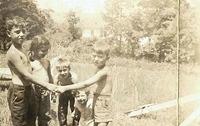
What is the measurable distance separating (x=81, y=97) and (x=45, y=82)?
177 mm

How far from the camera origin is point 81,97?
6.95 feet

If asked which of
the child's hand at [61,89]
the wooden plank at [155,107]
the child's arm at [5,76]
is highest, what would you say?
the child's arm at [5,76]

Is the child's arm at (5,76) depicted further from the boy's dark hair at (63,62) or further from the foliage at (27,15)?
the boy's dark hair at (63,62)

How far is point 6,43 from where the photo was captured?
2.13m

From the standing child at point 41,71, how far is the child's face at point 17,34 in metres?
0.05

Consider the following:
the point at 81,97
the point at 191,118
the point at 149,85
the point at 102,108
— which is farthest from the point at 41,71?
the point at 191,118

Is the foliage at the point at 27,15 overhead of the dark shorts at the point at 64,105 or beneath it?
overhead

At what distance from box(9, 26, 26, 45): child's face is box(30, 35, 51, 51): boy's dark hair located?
0.17 ft

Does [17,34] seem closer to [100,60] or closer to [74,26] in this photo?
[74,26]

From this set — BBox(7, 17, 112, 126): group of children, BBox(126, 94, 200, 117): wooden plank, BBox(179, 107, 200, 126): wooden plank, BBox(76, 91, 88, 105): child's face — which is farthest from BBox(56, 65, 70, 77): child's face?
BBox(179, 107, 200, 126): wooden plank

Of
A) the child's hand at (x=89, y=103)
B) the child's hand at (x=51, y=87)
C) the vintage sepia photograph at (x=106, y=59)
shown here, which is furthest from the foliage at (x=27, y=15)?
the child's hand at (x=89, y=103)

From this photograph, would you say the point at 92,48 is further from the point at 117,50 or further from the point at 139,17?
the point at 139,17

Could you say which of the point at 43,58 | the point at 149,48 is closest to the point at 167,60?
the point at 149,48

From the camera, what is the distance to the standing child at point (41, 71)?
211 cm
